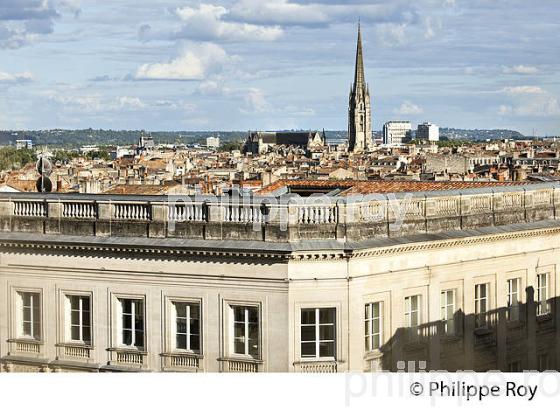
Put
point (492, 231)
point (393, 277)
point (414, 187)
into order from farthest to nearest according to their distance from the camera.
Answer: point (414, 187), point (492, 231), point (393, 277)

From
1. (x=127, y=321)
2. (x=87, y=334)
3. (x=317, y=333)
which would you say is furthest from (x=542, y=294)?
(x=87, y=334)

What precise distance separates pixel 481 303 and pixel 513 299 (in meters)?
1.43

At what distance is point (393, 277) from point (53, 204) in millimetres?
7622

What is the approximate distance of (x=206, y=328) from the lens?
23.9m

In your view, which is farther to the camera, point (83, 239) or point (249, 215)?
point (83, 239)

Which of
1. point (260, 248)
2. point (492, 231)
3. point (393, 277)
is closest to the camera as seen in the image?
point (260, 248)

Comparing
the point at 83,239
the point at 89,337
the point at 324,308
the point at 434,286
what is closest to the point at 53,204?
the point at 83,239

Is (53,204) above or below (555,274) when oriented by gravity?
above

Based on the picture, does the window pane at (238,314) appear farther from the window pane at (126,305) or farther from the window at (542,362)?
the window at (542,362)

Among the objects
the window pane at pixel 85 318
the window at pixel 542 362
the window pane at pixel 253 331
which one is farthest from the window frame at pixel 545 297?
Result: the window pane at pixel 85 318

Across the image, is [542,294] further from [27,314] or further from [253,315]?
[27,314]

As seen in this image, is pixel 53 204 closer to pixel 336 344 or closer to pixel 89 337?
pixel 89 337

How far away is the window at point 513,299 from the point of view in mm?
28359

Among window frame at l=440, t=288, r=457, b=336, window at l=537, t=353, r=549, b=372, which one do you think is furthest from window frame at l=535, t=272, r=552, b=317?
window frame at l=440, t=288, r=457, b=336
